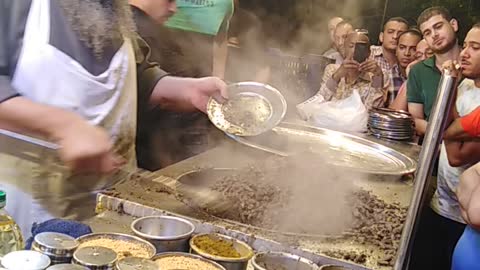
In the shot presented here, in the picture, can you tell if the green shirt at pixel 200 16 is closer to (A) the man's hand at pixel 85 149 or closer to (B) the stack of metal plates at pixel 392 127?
(B) the stack of metal plates at pixel 392 127

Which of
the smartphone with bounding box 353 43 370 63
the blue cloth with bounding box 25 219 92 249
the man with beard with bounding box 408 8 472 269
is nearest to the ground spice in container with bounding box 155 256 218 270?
the blue cloth with bounding box 25 219 92 249

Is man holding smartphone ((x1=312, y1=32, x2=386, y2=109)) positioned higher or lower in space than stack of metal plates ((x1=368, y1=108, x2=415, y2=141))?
higher

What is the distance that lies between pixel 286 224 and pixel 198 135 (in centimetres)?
149

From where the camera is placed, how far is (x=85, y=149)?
4.56 feet

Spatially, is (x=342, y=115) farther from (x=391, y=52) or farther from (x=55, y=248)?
(x=55, y=248)

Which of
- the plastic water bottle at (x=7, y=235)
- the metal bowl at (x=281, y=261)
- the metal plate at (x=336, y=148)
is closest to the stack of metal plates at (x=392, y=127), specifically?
the metal plate at (x=336, y=148)

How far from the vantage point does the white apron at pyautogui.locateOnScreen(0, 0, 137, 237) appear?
5.67ft

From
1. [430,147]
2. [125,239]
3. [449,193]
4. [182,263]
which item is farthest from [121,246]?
[449,193]

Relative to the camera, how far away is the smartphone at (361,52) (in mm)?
4988

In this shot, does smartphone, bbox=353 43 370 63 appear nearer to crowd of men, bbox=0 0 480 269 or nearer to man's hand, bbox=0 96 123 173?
crowd of men, bbox=0 0 480 269

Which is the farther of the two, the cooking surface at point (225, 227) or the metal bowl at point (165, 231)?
the cooking surface at point (225, 227)

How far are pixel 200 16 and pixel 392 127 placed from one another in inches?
53.1

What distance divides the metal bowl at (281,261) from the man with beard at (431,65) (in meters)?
2.62

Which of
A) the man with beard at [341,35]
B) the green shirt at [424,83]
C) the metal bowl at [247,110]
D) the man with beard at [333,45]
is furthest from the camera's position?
the man with beard at [333,45]
